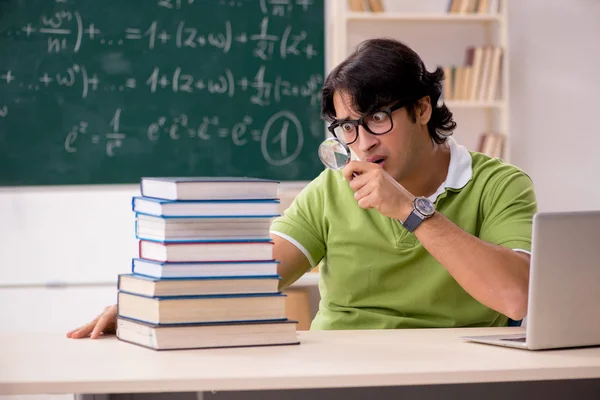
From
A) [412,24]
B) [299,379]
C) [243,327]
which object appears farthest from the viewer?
[412,24]

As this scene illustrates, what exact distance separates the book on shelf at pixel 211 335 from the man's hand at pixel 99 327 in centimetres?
11

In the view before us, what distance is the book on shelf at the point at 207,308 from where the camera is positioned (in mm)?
1404

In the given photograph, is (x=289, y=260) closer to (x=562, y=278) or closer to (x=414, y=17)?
(x=562, y=278)

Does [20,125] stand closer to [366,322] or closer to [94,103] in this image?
[94,103]

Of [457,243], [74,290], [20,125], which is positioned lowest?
[74,290]

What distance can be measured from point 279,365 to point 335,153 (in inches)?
25.4

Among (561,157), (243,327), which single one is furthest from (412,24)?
(243,327)

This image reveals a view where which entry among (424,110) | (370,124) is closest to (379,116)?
(370,124)

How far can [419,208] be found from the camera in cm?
169

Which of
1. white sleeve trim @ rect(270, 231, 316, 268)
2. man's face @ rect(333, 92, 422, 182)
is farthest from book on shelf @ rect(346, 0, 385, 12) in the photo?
white sleeve trim @ rect(270, 231, 316, 268)

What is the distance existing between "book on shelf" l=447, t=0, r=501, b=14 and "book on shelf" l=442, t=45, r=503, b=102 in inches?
7.3

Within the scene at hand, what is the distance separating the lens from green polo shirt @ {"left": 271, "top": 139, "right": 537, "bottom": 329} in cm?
188

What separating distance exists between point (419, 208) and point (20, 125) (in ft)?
9.09

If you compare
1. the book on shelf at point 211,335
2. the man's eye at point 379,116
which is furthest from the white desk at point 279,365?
the man's eye at point 379,116
